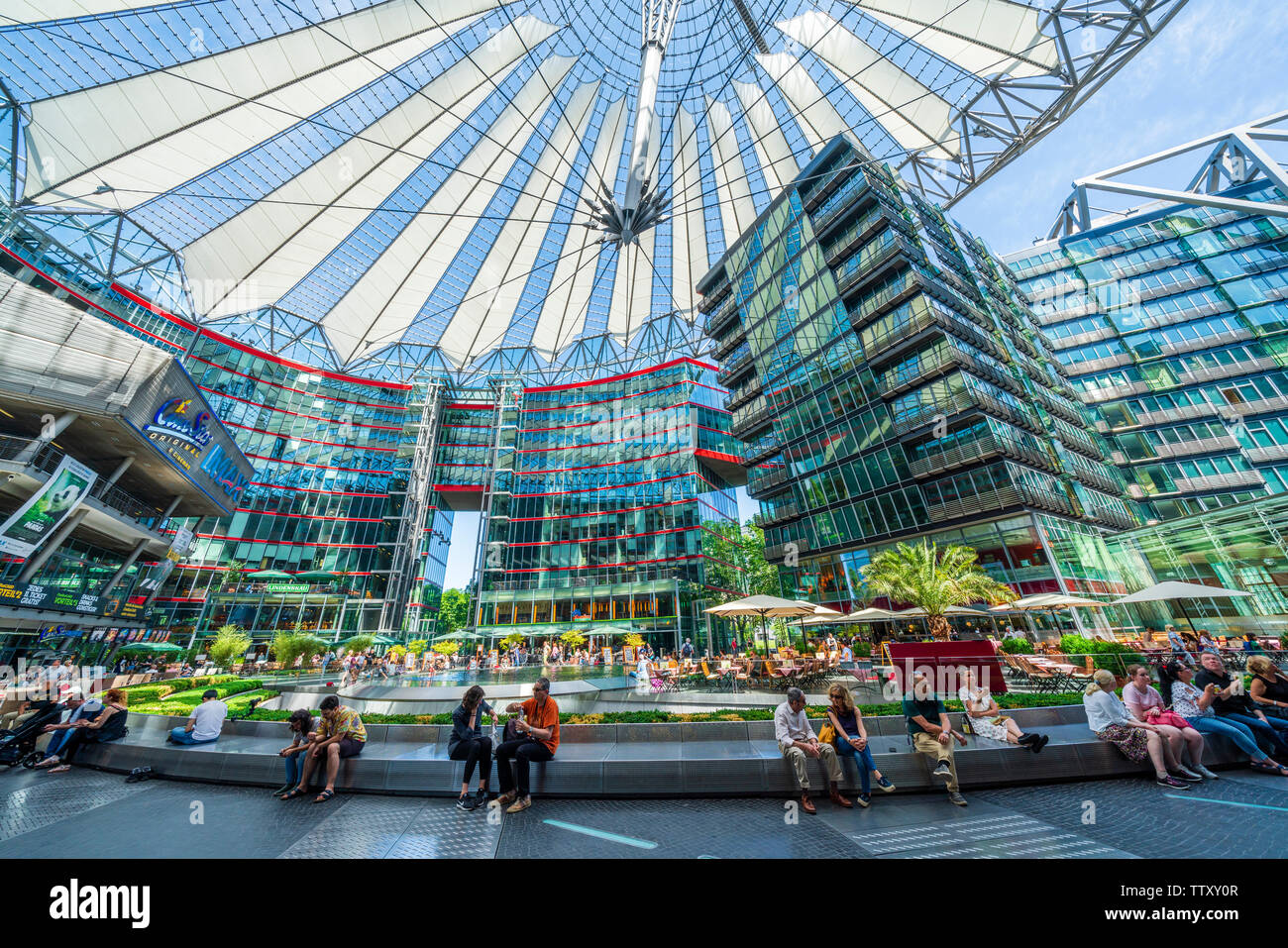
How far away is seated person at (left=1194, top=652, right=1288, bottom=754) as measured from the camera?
6.70 m

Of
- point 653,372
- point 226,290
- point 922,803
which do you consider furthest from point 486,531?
point 922,803

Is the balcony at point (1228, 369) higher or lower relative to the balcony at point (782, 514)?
higher

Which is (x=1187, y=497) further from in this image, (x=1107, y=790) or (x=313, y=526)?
(x=313, y=526)

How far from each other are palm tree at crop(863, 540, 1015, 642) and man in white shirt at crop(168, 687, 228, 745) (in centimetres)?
2260

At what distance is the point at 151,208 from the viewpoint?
27047mm

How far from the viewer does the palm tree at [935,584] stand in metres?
19.8

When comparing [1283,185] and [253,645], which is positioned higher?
[1283,185]

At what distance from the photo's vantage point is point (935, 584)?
19.9 meters

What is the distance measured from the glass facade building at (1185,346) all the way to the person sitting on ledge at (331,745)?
55.1 meters

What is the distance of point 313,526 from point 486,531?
17804 mm

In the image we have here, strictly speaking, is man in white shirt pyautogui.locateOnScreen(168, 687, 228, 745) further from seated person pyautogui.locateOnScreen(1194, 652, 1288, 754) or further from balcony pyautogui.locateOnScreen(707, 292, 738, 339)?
balcony pyautogui.locateOnScreen(707, 292, 738, 339)

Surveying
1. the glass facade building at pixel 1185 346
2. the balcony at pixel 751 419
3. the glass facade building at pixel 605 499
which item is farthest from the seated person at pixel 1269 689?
the glass facade building at pixel 1185 346

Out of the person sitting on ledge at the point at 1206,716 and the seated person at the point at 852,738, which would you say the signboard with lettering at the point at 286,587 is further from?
the person sitting on ledge at the point at 1206,716

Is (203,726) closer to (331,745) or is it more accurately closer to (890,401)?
(331,745)
